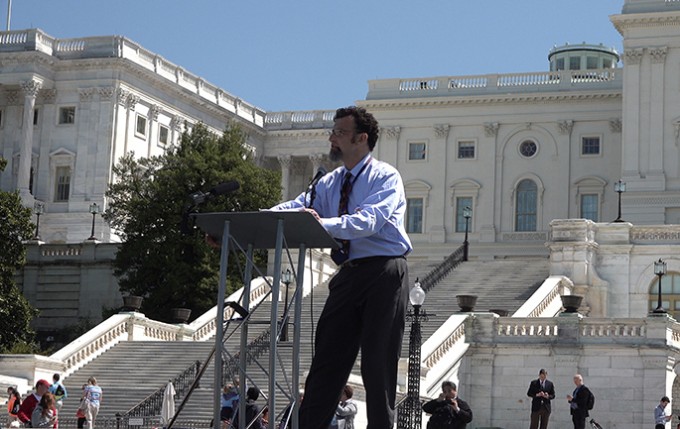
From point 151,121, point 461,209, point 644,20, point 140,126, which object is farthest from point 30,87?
point 644,20

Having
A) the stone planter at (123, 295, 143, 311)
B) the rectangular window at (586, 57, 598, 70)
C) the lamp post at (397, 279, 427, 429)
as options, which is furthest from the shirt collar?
the rectangular window at (586, 57, 598, 70)

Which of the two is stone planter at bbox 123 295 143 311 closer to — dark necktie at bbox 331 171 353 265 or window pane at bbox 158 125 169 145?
dark necktie at bbox 331 171 353 265

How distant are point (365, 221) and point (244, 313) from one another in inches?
37.2

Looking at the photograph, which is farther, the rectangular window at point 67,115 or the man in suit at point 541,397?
the rectangular window at point 67,115

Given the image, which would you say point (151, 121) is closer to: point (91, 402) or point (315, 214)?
point (91, 402)

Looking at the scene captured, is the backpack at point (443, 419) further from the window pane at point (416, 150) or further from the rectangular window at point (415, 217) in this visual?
the window pane at point (416, 150)

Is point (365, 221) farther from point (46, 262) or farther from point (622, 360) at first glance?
point (46, 262)

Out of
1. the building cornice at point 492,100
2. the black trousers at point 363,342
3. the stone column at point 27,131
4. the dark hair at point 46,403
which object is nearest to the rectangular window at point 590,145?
the building cornice at point 492,100

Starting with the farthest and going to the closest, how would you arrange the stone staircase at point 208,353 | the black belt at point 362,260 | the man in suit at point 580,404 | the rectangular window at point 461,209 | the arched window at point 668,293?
→ 1. the rectangular window at point 461,209
2. the arched window at point 668,293
3. the stone staircase at point 208,353
4. the man in suit at point 580,404
5. the black belt at point 362,260

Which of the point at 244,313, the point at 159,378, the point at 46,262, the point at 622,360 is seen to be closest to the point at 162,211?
the point at 46,262

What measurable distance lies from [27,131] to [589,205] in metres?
30.3

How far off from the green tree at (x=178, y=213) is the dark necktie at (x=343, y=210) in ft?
143

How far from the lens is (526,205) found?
7938 centimetres

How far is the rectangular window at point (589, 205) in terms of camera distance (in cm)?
7769
